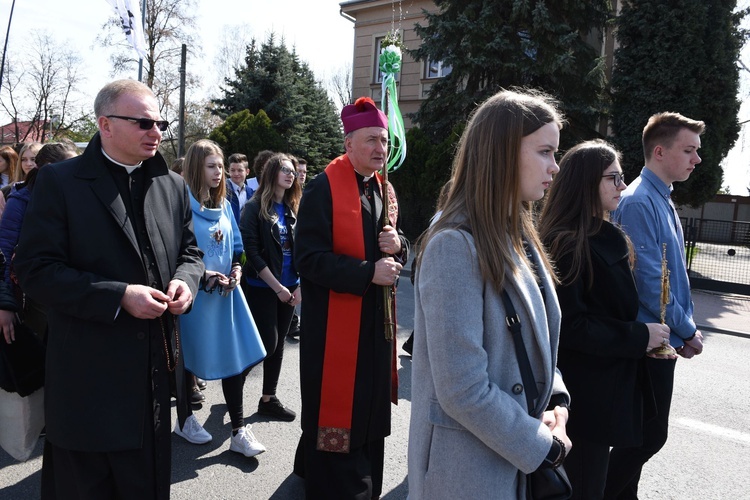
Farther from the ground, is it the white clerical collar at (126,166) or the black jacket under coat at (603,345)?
the white clerical collar at (126,166)

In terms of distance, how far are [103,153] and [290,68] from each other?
23910mm

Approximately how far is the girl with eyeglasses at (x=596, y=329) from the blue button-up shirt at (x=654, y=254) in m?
0.39

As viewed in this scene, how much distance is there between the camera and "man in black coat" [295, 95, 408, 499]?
9.74 ft

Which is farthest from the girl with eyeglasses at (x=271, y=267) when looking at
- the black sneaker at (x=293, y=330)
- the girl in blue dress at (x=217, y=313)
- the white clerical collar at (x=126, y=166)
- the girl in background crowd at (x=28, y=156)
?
the black sneaker at (x=293, y=330)

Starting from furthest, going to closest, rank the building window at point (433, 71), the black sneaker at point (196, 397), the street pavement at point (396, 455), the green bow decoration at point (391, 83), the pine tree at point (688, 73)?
the building window at point (433, 71)
the pine tree at point (688, 73)
the black sneaker at point (196, 397)
the street pavement at point (396, 455)
the green bow decoration at point (391, 83)

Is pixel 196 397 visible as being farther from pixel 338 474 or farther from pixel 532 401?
pixel 532 401

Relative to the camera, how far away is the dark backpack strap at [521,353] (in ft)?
5.33

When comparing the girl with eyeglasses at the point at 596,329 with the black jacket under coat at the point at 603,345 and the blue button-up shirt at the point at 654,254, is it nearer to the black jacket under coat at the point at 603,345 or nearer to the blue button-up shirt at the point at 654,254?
the black jacket under coat at the point at 603,345

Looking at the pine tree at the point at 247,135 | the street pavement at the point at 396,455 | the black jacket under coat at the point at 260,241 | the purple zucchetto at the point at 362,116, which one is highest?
the pine tree at the point at 247,135

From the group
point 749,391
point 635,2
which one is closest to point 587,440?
point 749,391

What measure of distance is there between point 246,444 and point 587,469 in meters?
2.21

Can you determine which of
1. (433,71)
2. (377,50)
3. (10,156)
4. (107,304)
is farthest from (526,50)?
(107,304)

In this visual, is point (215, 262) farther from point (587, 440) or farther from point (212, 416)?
point (587, 440)

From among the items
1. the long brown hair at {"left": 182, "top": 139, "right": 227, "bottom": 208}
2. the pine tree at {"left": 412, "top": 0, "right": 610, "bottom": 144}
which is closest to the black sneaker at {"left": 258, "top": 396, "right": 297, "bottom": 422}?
the long brown hair at {"left": 182, "top": 139, "right": 227, "bottom": 208}
